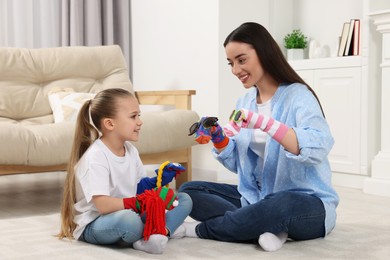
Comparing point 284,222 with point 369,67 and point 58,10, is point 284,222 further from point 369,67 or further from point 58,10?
point 58,10

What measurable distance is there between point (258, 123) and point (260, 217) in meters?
0.30

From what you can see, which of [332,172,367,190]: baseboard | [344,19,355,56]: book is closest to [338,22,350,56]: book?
[344,19,355,56]: book

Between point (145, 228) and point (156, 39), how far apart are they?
2579mm

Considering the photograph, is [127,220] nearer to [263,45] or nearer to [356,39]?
[263,45]

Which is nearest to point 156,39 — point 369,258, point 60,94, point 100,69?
point 100,69

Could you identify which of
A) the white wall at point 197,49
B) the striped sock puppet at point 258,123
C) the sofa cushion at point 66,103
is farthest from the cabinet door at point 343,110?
the striped sock puppet at point 258,123

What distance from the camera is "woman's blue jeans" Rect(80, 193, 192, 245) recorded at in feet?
6.17

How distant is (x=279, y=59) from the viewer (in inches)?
78.7

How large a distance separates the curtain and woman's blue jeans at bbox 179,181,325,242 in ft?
8.57

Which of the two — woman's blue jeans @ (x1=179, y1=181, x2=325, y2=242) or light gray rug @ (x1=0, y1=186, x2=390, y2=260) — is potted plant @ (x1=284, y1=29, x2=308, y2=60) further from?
woman's blue jeans @ (x1=179, y1=181, x2=325, y2=242)

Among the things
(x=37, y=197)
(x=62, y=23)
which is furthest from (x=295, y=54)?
(x=37, y=197)

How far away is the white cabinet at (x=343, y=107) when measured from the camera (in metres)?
3.45

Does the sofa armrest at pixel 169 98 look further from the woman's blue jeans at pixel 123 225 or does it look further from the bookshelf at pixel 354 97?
the woman's blue jeans at pixel 123 225

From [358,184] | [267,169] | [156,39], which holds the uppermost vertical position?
[156,39]
